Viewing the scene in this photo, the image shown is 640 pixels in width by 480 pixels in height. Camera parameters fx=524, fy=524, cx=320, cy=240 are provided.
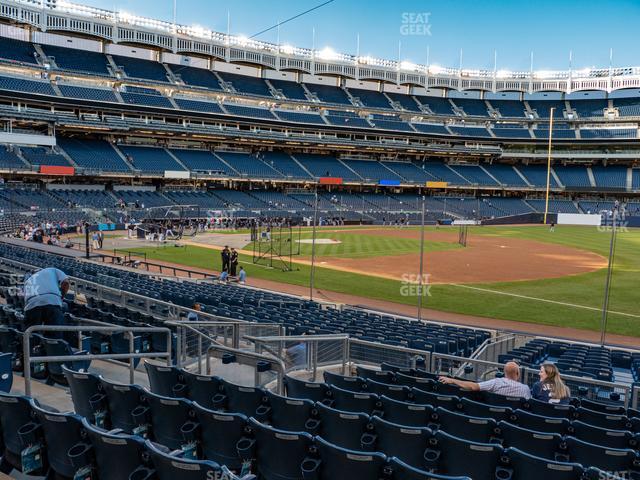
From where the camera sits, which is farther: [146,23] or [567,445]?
[146,23]

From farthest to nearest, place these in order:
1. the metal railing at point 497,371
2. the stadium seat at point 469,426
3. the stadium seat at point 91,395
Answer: the metal railing at point 497,371 < the stadium seat at point 91,395 < the stadium seat at point 469,426

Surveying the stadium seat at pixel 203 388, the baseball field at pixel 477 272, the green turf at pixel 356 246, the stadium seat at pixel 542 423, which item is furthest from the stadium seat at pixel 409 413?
the green turf at pixel 356 246

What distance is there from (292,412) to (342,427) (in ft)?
2.11

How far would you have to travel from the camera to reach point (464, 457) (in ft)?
17.1

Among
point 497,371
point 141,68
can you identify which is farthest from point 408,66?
point 497,371

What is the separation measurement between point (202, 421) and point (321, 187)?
80.4 meters

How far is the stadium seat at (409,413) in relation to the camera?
256 inches

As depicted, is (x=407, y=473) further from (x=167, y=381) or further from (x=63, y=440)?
(x=167, y=381)

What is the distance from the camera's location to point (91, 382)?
625 cm

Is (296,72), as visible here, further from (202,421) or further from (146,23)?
(202,421)

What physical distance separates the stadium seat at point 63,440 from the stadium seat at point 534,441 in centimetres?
441

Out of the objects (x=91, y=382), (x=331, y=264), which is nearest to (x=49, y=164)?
(x=331, y=264)

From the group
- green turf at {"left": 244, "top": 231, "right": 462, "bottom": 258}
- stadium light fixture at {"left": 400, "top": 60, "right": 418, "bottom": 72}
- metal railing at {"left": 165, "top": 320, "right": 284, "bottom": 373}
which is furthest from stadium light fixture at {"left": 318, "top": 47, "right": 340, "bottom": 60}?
metal railing at {"left": 165, "top": 320, "right": 284, "bottom": 373}

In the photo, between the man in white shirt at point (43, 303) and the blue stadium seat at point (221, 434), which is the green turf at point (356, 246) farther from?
the blue stadium seat at point (221, 434)
